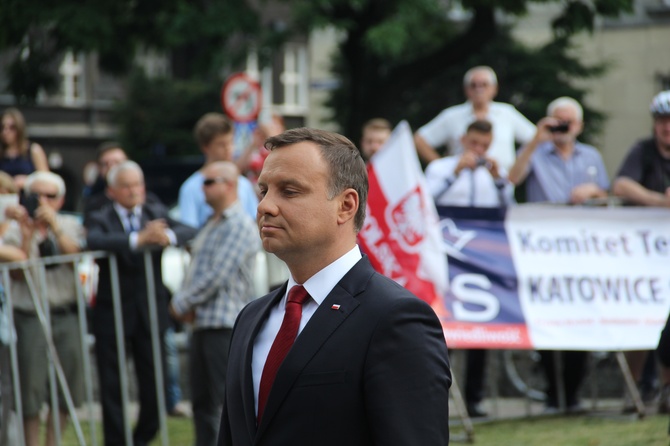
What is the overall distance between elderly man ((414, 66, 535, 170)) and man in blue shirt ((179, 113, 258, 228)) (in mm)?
2036

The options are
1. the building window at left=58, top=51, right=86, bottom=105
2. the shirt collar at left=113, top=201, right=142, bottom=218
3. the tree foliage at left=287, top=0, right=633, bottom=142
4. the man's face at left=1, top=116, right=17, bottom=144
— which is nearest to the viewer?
the shirt collar at left=113, top=201, right=142, bottom=218

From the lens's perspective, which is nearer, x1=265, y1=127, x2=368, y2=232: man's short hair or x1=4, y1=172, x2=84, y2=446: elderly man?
x1=265, y1=127, x2=368, y2=232: man's short hair

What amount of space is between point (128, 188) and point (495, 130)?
3512 millimetres

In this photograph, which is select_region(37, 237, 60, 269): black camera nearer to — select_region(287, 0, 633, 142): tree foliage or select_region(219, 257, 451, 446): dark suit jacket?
select_region(219, 257, 451, 446): dark suit jacket

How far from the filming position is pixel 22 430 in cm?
716

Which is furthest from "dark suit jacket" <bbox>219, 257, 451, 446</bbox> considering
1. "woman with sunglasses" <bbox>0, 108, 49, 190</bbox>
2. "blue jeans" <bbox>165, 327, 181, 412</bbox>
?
"woman with sunglasses" <bbox>0, 108, 49, 190</bbox>

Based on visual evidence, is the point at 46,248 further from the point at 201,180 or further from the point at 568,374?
the point at 568,374

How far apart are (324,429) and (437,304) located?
572 centimetres

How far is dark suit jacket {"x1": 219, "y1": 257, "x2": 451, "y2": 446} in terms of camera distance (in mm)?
2955

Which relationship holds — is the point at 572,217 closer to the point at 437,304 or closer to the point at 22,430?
the point at 437,304

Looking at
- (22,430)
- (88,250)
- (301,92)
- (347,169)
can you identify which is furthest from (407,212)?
(301,92)

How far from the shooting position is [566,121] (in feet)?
32.0

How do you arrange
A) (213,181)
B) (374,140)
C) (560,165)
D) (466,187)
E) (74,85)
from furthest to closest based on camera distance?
1. (74,85)
2. (374,140)
3. (560,165)
4. (466,187)
5. (213,181)

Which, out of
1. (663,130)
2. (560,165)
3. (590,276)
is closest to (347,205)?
(590,276)
